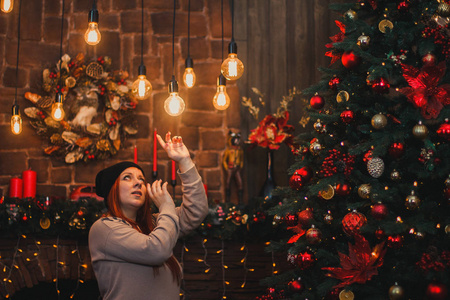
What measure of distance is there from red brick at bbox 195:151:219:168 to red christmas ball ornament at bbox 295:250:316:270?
72.8 inches

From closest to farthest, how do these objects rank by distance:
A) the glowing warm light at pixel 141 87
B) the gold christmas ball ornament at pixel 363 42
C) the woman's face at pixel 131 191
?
1. the gold christmas ball ornament at pixel 363 42
2. the woman's face at pixel 131 191
3. the glowing warm light at pixel 141 87

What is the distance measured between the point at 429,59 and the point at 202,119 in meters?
2.24

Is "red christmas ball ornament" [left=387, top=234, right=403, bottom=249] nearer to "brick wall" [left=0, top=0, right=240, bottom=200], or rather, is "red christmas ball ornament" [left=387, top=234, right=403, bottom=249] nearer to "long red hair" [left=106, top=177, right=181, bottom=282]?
"long red hair" [left=106, top=177, right=181, bottom=282]

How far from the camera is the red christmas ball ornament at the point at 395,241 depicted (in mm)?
2047

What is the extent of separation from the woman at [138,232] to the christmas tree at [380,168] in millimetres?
500

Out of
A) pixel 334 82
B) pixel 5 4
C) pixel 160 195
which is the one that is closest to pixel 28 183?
pixel 5 4

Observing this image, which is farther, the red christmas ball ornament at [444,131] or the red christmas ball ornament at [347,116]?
the red christmas ball ornament at [347,116]

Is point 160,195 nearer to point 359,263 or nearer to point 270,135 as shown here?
point 359,263

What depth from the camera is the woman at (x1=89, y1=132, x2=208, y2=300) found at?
226 centimetres

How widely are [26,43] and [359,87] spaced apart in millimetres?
2810

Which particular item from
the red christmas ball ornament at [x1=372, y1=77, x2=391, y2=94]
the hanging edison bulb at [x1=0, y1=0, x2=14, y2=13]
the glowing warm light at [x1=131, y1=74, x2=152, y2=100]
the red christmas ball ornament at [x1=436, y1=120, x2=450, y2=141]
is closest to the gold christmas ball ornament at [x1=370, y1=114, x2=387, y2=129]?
the red christmas ball ornament at [x1=372, y1=77, x2=391, y2=94]

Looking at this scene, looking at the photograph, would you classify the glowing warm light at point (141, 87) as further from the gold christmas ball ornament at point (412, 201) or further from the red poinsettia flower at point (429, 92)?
the gold christmas ball ornament at point (412, 201)

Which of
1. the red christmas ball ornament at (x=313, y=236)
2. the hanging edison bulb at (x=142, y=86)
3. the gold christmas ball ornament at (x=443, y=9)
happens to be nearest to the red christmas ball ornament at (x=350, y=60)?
the gold christmas ball ornament at (x=443, y=9)

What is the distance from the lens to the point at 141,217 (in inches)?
102
